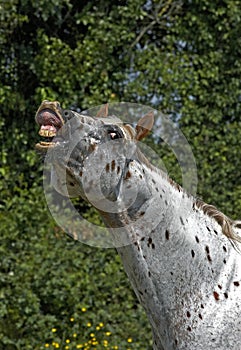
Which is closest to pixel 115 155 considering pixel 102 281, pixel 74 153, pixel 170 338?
pixel 74 153

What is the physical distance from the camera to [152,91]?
668 centimetres

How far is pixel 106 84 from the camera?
260 inches

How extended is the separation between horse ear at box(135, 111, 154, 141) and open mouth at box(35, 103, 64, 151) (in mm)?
247

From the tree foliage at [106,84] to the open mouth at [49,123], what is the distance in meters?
4.00

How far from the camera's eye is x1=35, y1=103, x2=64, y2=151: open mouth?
7.06 feet

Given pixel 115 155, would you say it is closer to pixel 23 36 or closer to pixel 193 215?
pixel 193 215

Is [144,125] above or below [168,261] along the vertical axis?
above

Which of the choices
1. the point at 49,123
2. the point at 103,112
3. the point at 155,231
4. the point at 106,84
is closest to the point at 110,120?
the point at 103,112

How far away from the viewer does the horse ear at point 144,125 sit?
2266 mm

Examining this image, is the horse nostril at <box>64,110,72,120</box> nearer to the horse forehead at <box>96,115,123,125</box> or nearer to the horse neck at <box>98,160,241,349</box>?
the horse forehead at <box>96,115,123,125</box>

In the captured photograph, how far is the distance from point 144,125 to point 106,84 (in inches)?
173

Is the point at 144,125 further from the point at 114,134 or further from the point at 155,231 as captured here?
the point at 155,231

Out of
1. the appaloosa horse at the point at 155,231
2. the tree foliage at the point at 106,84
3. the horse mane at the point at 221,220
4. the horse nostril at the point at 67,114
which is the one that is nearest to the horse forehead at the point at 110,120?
the appaloosa horse at the point at 155,231

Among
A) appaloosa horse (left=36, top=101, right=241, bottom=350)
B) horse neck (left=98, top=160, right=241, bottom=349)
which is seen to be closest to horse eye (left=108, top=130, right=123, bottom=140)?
appaloosa horse (left=36, top=101, right=241, bottom=350)
